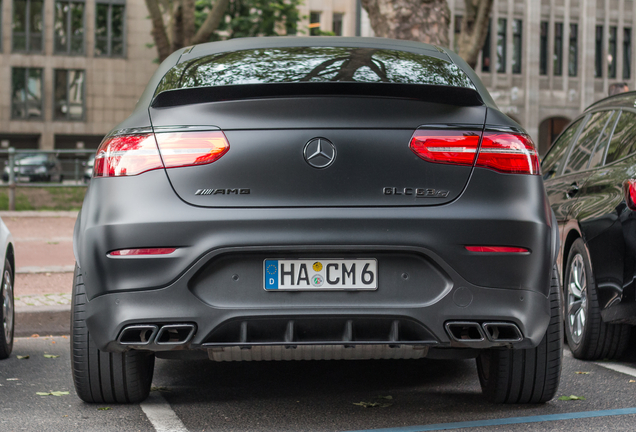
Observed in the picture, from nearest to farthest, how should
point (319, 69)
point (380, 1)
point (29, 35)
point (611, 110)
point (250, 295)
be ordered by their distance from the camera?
1. point (250, 295)
2. point (319, 69)
3. point (611, 110)
4. point (380, 1)
5. point (29, 35)

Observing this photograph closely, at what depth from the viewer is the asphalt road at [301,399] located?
3.73m

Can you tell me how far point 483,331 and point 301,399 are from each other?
122 centimetres

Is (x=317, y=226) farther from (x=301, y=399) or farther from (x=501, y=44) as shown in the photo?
(x=501, y=44)

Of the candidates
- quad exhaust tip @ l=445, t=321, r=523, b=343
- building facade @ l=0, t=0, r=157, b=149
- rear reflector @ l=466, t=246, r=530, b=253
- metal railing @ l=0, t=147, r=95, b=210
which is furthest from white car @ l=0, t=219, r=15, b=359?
building facade @ l=0, t=0, r=157, b=149

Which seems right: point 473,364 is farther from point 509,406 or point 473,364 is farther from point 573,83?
point 573,83

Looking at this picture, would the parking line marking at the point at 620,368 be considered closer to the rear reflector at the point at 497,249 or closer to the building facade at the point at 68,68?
the rear reflector at the point at 497,249

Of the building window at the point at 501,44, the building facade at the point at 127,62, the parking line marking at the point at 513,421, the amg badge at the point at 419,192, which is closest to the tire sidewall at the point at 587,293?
the parking line marking at the point at 513,421

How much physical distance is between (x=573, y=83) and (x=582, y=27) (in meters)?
3.56

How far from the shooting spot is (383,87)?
3.42m

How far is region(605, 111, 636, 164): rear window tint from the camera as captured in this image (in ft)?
16.5

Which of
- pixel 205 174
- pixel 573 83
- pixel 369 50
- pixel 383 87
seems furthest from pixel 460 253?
pixel 573 83

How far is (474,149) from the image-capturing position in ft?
11.1

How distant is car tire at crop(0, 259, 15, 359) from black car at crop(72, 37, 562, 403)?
218cm

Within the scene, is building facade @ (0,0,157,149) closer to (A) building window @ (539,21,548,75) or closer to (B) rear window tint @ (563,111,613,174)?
(A) building window @ (539,21,548,75)
